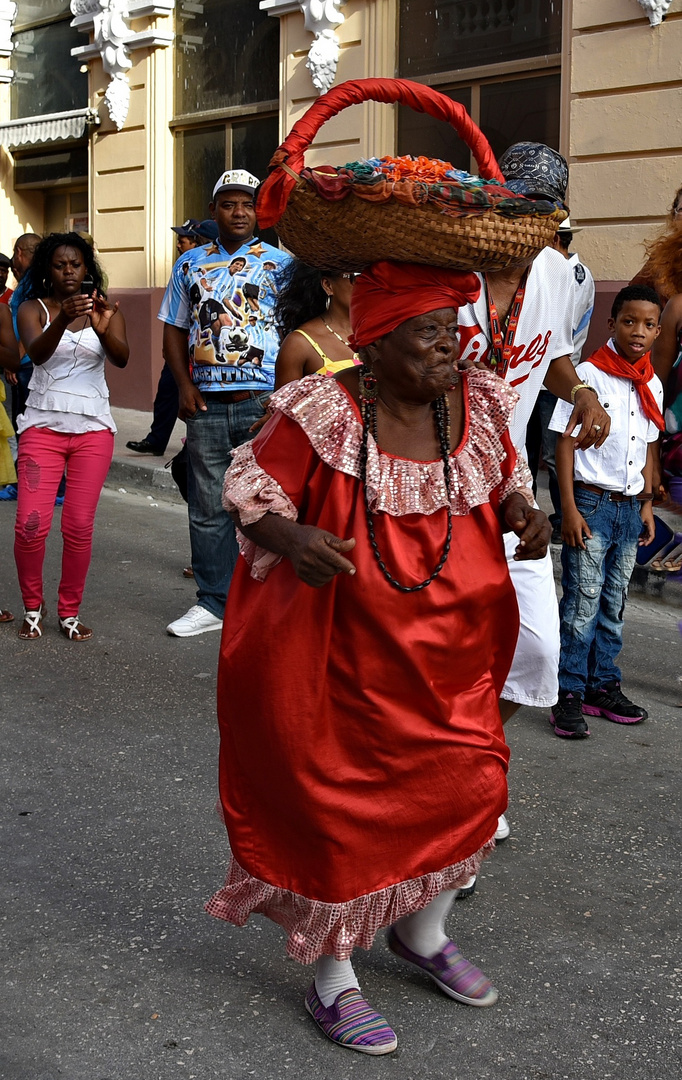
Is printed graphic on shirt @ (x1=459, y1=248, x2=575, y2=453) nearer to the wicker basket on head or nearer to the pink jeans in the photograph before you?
the wicker basket on head

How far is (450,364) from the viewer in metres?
2.93

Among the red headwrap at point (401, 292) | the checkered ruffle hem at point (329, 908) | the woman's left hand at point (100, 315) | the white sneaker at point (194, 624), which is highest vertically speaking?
the woman's left hand at point (100, 315)

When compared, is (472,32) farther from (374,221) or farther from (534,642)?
(374,221)

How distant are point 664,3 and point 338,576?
7.67 metres

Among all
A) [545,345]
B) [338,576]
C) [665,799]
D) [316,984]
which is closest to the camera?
[338,576]

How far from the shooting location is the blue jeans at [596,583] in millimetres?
5199

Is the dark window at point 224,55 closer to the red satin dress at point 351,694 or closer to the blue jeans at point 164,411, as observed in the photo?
the blue jeans at point 164,411

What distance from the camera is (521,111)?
10828 mm

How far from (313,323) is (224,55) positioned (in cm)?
1046

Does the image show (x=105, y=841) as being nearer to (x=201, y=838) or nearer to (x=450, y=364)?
(x=201, y=838)

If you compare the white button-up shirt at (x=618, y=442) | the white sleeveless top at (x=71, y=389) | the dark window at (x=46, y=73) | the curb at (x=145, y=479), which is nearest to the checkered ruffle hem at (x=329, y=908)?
the white button-up shirt at (x=618, y=442)

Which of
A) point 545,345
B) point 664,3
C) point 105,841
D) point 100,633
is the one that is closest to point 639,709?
point 545,345

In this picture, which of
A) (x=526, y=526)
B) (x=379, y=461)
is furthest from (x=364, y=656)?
(x=526, y=526)

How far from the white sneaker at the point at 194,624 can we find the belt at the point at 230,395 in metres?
1.08
